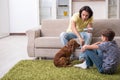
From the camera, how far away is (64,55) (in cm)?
329

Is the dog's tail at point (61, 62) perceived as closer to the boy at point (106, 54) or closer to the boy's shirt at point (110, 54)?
the boy at point (106, 54)

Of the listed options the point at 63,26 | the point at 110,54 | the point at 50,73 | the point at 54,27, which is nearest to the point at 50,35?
the point at 54,27

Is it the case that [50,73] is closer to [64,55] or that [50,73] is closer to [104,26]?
[64,55]

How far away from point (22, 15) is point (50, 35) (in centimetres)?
320

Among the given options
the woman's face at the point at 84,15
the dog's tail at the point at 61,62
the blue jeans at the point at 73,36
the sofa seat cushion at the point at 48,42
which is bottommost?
the dog's tail at the point at 61,62

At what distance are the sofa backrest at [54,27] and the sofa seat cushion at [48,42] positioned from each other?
1.38ft

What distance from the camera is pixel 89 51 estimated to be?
9.89ft

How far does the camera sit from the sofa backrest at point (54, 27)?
426 cm

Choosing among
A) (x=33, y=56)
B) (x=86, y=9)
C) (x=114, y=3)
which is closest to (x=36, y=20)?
(x=114, y=3)

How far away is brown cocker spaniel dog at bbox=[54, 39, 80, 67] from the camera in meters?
3.26

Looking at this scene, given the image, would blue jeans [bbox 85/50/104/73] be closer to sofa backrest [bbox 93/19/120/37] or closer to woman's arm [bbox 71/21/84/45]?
woman's arm [bbox 71/21/84/45]

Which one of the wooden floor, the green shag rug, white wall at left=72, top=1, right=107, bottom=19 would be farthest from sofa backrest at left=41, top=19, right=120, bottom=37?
white wall at left=72, top=1, right=107, bottom=19

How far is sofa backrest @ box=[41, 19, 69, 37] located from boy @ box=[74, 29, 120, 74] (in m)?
1.30

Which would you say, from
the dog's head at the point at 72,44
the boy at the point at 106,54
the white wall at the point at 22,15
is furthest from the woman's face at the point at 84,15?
the white wall at the point at 22,15
